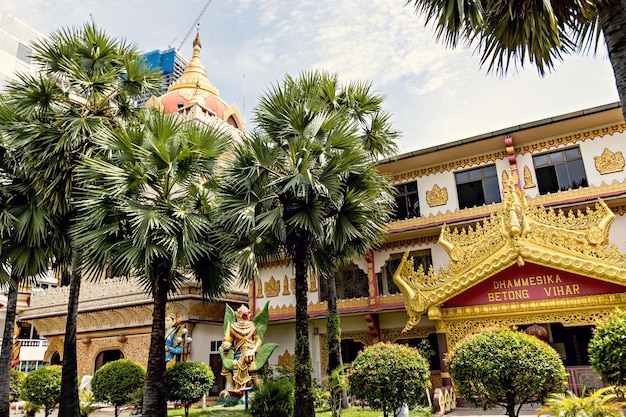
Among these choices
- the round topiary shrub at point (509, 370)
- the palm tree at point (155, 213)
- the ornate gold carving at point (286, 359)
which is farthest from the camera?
the ornate gold carving at point (286, 359)

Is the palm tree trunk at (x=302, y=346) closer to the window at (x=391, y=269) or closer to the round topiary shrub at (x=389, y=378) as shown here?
the round topiary shrub at (x=389, y=378)

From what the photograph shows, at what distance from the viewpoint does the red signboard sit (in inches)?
509

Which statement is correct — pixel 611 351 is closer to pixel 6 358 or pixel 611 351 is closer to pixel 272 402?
pixel 272 402

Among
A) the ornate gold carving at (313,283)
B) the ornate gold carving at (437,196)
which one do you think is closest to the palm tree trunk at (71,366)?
the ornate gold carving at (313,283)

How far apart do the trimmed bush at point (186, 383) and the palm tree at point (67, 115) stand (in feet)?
7.94

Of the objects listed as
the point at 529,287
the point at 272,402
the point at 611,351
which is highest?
the point at 529,287

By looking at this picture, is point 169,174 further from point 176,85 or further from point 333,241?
point 176,85

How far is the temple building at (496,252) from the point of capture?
1303 cm

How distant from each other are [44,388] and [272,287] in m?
9.22

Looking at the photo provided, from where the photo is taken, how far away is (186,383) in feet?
43.9

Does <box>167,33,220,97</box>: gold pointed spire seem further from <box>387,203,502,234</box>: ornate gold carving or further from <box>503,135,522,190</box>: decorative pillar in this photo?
<box>503,135,522,190</box>: decorative pillar

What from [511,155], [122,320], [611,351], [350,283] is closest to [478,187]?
[511,155]

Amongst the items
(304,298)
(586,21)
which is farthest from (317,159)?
(586,21)

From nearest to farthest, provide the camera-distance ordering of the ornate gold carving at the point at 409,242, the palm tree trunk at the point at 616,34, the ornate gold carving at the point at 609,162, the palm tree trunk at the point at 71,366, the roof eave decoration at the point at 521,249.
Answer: the palm tree trunk at the point at 616,34, the palm tree trunk at the point at 71,366, the roof eave decoration at the point at 521,249, the ornate gold carving at the point at 609,162, the ornate gold carving at the point at 409,242
